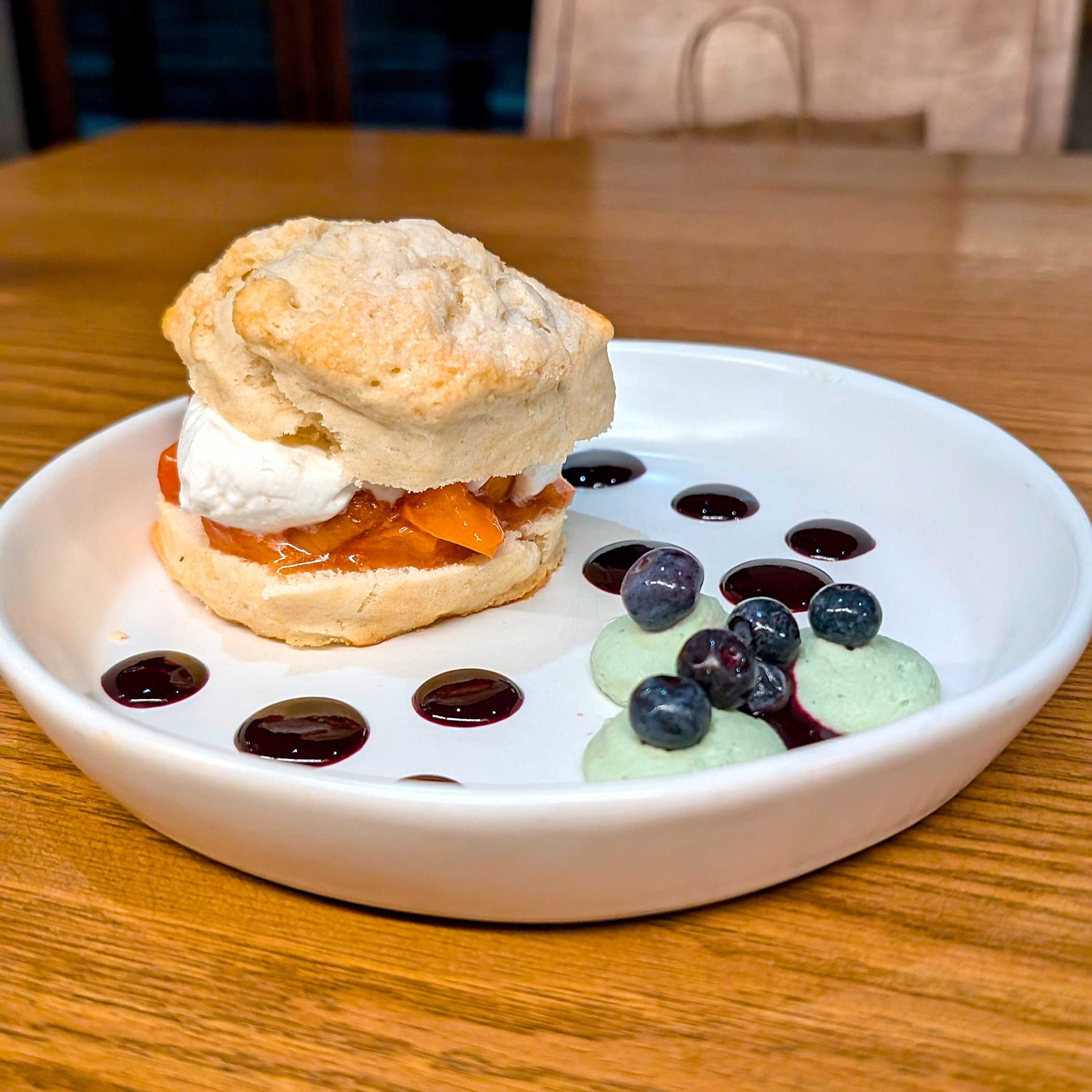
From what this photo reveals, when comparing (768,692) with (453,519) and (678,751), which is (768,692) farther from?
(453,519)

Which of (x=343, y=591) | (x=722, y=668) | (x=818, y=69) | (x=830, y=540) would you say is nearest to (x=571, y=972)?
(x=722, y=668)

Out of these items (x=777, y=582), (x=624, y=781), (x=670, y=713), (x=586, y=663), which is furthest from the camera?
(x=777, y=582)

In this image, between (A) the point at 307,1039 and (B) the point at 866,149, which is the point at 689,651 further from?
(B) the point at 866,149

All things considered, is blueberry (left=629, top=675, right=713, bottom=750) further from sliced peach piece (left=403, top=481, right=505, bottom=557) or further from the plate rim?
sliced peach piece (left=403, top=481, right=505, bottom=557)

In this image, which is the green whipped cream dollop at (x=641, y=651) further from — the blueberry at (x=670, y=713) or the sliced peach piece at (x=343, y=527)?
the sliced peach piece at (x=343, y=527)

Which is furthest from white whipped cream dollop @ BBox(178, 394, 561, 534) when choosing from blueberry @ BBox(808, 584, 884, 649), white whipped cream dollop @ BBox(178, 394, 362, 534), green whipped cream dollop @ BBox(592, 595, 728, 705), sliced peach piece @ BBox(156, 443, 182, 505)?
blueberry @ BBox(808, 584, 884, 649)

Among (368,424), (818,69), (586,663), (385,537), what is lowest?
(586,663)
